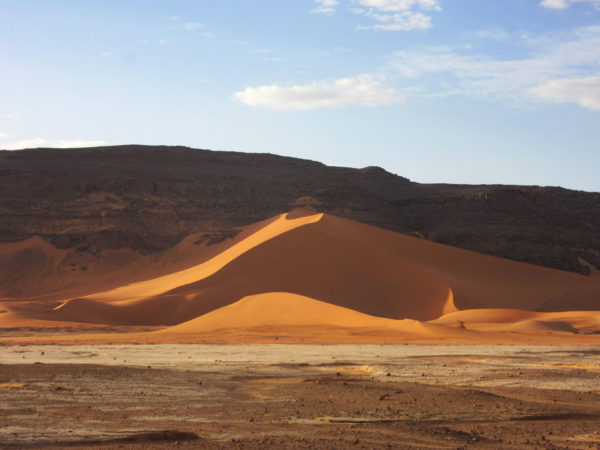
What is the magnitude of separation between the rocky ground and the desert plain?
0.04 m

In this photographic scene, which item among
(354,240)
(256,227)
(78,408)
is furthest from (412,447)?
(256,227)

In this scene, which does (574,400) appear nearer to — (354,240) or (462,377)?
(462,377)

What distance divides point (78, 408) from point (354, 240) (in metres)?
25.6

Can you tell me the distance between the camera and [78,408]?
883 centimetres

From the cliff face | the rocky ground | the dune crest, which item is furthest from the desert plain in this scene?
the cliff face

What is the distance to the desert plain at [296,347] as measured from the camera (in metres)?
8.09

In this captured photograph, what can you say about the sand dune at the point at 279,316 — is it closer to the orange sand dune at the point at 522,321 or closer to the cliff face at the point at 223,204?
the orange sand dune at the point at 522,321

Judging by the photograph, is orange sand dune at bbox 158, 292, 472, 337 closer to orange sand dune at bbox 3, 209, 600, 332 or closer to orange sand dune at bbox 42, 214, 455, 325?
orange sand dune at bbox 3, 209, 600, 332

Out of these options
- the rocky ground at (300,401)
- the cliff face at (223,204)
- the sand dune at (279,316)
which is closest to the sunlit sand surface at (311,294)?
the sand dune at (279,316)

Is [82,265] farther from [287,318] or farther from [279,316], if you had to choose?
[287,318]

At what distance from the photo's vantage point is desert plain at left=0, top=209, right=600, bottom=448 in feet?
26.5

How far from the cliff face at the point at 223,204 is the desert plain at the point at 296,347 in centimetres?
238

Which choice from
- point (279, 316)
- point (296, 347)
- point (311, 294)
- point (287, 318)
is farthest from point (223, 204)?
point (296, 347)

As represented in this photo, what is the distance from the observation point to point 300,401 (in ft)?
32.3
